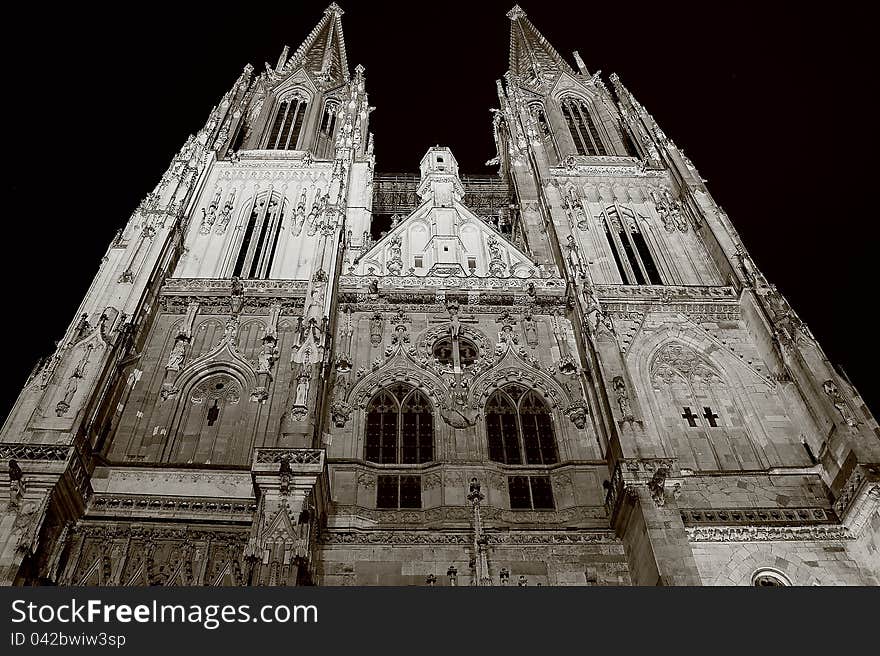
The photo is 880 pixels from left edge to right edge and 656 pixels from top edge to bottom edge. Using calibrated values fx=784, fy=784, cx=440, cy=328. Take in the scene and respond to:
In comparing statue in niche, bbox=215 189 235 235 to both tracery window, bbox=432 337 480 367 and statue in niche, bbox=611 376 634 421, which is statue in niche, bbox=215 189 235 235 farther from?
statue in niche, bbox=611 376 634 421

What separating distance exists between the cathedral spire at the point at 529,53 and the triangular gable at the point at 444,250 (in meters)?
14.0

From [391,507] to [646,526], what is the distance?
5.35 metres

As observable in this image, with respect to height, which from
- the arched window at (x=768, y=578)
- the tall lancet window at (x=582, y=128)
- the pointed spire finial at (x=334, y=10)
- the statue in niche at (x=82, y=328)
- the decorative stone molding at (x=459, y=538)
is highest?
the pointed spire finial at (x=334, y=10)

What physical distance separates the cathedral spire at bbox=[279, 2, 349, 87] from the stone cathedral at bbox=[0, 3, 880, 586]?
10.9 meters

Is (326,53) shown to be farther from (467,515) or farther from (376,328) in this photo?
(467,515)

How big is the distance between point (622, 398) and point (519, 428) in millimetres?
2702

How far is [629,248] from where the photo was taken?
25.7 m

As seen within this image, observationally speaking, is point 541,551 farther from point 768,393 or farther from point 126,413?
point 126,413

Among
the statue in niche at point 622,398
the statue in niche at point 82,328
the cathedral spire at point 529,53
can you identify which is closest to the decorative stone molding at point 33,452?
the statue in niche at point 82,328

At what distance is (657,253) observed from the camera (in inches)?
984

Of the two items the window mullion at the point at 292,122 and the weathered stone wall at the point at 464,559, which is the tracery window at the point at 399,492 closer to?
the weathered stone wall at the point at 464,559

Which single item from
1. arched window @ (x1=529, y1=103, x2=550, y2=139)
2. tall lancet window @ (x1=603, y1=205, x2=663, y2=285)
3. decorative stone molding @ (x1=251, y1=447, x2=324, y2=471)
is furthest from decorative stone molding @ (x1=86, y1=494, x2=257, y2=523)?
arched window @ (x1=529, y1=103, x2=550, y2=139)

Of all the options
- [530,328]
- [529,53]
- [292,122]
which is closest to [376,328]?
[530,328]

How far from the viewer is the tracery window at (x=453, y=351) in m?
20.4
